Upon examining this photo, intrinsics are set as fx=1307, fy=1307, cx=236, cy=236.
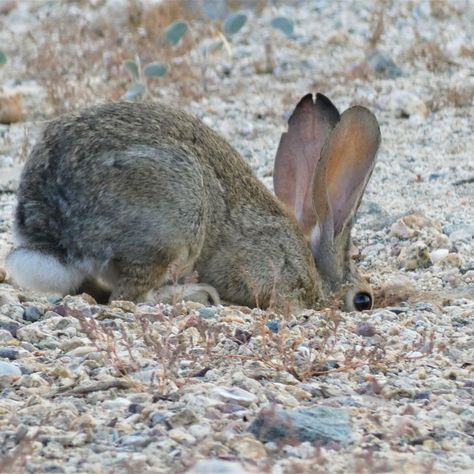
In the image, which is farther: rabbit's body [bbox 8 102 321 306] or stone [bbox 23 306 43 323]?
rabbit's body [bbox 8 102 321 306]

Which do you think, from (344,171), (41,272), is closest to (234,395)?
(41,272)

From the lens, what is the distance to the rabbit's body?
5703 mm

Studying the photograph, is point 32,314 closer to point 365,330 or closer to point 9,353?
point 9,353

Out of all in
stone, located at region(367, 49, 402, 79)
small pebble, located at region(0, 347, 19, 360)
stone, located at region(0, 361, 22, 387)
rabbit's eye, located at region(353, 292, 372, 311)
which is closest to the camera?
stone, located at region(0, 361, 22, 387)

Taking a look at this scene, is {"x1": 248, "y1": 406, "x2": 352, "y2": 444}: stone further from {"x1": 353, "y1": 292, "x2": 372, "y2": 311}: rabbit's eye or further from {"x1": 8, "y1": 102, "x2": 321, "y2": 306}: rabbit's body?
{"x1": 353, "y1": 292, "x2": 372, "y2": 311}: rabbit's eye

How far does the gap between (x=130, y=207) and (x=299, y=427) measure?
2.03 meters

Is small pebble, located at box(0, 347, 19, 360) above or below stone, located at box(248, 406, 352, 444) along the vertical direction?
above

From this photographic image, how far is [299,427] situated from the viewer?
12.9 ft

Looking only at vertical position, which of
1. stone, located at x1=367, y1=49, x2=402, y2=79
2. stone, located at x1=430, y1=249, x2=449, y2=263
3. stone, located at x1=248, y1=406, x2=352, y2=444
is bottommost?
stone, located at x1=248, y1=406, x2=352, y2=444

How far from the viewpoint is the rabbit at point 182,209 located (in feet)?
18.8

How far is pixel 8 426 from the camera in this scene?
3936 mm

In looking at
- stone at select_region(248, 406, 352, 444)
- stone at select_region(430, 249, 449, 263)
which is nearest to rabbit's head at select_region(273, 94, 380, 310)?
stone at select_region(430, 249, 449, 263)

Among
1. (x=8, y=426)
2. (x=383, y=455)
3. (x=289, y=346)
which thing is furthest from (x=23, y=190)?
(x=383, y=455)

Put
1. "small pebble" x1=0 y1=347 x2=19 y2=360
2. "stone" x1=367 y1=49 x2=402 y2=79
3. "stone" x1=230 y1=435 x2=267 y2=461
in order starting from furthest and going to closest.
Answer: "stone" x1=367 y1=49 x2=402 y2=79, "small pebble" x1=0 y1=347 x2=19 y2=360, "stone" x1=230 y1=435 x2=267 y2=461
